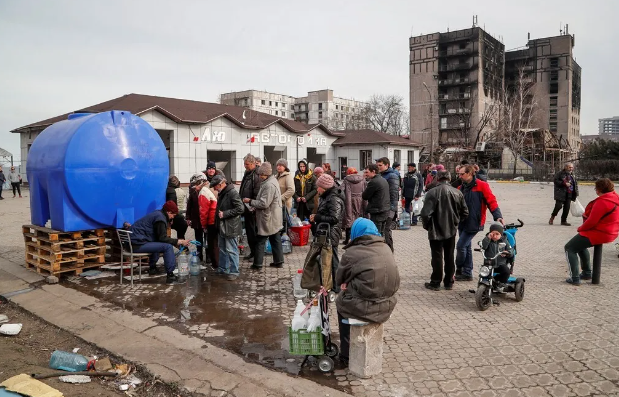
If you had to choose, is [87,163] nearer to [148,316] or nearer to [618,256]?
[148,316]

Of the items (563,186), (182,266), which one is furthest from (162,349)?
(563,186)

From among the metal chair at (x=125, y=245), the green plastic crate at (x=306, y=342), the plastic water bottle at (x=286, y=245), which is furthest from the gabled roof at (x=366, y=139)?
the green plastic crate at (x=306, y=342)

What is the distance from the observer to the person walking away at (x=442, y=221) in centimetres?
671

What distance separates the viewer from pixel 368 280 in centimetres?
391

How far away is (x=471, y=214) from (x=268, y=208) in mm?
3589

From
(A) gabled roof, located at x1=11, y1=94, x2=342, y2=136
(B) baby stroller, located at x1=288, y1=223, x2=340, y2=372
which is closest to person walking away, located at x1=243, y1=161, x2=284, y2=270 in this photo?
(B) baby stroller, located at x1=288, y1=223, x2=340, y2=372

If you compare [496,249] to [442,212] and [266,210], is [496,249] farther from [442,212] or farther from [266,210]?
[266,210]

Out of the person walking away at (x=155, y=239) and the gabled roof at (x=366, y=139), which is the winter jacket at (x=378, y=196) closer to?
the person walking away at (x=155, y=239)

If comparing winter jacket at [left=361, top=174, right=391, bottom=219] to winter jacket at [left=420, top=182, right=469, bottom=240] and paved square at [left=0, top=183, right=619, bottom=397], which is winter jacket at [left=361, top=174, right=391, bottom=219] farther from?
winter jacket at [left=420, top=182, right=469, bottom=240]

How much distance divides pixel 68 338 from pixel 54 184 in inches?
128

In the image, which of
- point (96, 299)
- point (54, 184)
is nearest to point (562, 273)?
point (96, 299)

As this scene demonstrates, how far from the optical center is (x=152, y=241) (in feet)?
24.9

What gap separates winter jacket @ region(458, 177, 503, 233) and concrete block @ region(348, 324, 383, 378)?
3749 mm

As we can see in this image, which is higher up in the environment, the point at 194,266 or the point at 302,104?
the point at 302,104
